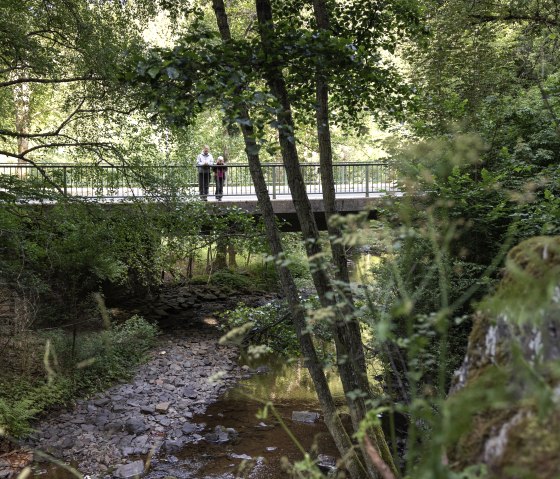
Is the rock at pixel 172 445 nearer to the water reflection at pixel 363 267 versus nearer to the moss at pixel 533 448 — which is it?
the water reflection at pixel 363 267

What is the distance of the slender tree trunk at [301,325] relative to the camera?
5.06m

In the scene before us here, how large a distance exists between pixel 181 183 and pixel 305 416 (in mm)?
4893

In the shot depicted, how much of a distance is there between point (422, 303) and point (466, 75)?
5674 mm

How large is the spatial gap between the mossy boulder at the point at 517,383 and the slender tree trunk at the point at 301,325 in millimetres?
2804

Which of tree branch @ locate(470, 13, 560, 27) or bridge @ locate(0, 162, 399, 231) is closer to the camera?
bridge @ locate(0, 162, 399, 231)

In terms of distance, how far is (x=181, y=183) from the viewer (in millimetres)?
10484

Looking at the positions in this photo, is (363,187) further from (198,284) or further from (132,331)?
(132,331)

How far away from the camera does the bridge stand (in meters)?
9.98

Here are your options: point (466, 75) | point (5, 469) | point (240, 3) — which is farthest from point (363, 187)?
point (5, 469)

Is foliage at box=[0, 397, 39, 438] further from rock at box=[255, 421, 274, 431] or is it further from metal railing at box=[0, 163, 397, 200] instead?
metal railing at box=[0, 163, 397, 200]

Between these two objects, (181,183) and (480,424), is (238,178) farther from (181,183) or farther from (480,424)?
(480,424)

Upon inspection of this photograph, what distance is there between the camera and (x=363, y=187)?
17547 millimetres

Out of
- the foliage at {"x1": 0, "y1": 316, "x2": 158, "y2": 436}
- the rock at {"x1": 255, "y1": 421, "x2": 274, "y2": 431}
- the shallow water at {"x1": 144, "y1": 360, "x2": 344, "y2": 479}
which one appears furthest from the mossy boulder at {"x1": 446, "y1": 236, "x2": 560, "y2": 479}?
the rock at {"x1": 255, "y1": 421, "x2": 274, "y2": 431}

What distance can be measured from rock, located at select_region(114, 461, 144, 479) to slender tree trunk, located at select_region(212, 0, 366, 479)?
11.9ft
